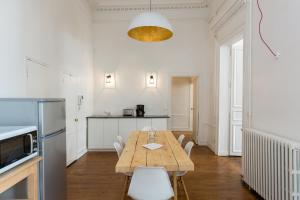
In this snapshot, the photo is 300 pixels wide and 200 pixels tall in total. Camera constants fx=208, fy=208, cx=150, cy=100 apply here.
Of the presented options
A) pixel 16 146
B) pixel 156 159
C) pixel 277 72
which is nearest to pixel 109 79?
pixel 156 159

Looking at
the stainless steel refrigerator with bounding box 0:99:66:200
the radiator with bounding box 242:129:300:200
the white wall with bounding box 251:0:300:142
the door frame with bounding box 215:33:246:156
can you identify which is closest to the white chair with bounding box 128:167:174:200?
the stainless steel refrigerator with bounding box 0:99:66:200

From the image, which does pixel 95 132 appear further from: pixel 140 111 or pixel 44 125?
pixel 44 125

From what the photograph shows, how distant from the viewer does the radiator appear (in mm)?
2219

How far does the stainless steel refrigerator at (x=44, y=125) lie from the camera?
6.74 ft

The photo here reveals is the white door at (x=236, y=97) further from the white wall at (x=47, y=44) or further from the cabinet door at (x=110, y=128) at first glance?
the white wall at (x=47, y=44)

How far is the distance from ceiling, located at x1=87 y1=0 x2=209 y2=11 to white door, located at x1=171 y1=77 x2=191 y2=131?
3.43 meters

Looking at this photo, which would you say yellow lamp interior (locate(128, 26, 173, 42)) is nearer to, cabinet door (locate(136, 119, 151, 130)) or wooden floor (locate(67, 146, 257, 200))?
wooden floor (locate(67, 146, 257, 200))

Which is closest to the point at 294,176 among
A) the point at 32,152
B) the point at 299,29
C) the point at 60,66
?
the point at 299,29

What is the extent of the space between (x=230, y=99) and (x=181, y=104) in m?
3.97

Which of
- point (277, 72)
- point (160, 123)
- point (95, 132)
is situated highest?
point (277, 72)

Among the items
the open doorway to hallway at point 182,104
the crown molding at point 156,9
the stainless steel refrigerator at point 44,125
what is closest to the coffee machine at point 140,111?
the crown molding at point 156,9

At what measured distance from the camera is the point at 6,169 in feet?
5.00

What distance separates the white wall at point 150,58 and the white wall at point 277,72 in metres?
2.96

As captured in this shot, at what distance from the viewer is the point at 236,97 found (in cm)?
513
